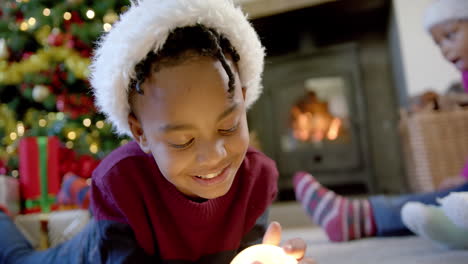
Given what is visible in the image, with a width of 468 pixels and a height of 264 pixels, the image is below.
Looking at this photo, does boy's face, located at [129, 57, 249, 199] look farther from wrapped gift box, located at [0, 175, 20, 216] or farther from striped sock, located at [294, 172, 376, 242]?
wrapped gift box, located at [0, 175, 20, 216]

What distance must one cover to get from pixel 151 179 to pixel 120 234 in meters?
0.10

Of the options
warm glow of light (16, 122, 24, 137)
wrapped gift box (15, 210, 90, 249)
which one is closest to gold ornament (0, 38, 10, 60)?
warm glow of light (16, 122, 24, 137)

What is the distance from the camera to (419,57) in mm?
1888

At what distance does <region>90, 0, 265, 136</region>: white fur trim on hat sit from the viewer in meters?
0.53

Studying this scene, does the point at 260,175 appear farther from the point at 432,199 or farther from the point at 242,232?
the point at 432,199

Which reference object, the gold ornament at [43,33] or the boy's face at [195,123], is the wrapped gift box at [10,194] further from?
the boy's face at [195,123]

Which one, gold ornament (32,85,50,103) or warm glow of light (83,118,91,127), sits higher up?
gold ornament (32,85,50,103)

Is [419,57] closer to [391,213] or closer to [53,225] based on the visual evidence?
[391,213]

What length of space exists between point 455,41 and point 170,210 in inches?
29.5

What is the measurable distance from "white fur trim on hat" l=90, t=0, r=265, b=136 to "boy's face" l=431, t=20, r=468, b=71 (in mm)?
524

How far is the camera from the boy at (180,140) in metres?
0.50

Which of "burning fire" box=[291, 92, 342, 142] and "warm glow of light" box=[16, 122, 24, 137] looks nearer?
"warm glow of light" box=[16, 122, 24, 137]

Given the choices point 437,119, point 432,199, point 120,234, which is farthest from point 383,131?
point 120,234

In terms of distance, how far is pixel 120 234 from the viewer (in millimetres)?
596
